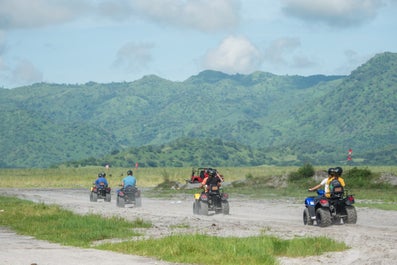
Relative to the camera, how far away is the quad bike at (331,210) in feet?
80.9

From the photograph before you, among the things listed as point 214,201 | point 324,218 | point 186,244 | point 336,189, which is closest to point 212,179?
point 214,201

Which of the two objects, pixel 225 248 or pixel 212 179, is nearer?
pixel 225 248

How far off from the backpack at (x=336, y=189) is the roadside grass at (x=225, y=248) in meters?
5.29

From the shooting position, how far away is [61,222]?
2814 cm

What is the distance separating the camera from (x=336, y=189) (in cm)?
2491

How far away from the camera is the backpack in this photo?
24922 mm

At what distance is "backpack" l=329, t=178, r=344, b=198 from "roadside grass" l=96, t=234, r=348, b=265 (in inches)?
208

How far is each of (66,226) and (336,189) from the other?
9.22 metres

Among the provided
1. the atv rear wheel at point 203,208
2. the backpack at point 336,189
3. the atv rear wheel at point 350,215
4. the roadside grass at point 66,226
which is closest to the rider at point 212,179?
the atv rear wheel at point 203,208

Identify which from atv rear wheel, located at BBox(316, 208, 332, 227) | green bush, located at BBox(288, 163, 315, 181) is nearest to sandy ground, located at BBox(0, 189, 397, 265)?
atv rear wheel, located at BBox(316, 208, 332, 227)

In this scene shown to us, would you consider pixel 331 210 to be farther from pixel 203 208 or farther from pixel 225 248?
pixel 203 208

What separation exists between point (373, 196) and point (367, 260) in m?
32.5

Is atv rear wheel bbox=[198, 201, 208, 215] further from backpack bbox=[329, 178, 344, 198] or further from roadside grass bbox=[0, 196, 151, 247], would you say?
backpack bbox=[329, 178, 344, 198]

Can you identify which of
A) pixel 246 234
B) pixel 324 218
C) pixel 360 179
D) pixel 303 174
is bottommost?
pixel 246 234
